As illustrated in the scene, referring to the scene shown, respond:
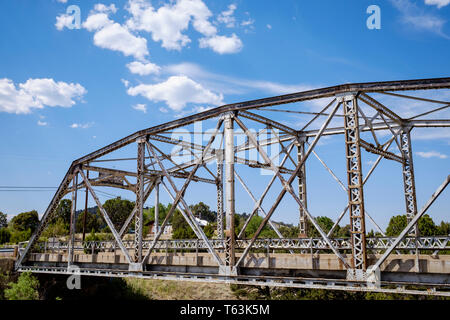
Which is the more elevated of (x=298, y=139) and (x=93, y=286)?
(x=298, y=139)

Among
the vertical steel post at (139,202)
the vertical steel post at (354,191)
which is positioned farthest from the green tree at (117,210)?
the vertical steel post at (354,191)

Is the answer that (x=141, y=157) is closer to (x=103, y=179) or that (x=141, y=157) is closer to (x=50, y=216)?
(x=103, y=179)

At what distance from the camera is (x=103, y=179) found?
3231 centimetres

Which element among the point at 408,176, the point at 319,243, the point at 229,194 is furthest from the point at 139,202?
the point at 408,176

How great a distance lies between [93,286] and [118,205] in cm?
7034

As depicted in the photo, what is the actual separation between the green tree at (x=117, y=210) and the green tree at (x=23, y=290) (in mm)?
73972

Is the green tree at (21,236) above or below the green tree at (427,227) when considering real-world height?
below

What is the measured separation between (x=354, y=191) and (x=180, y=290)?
108ft

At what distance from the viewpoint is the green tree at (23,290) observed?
2703 centimetres

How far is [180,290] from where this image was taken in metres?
43.4

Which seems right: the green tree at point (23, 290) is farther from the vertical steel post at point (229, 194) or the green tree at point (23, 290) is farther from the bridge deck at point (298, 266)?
the vertical steel post at point (229, 194)

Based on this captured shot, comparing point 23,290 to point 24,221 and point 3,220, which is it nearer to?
point 24,221
